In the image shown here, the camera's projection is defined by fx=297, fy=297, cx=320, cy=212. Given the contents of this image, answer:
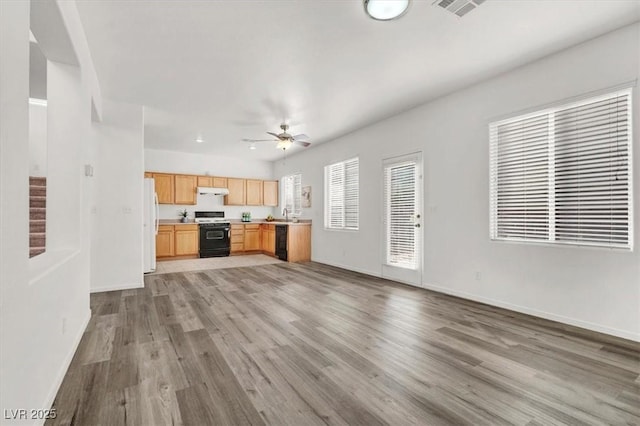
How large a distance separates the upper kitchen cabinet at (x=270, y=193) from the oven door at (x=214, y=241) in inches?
61.5

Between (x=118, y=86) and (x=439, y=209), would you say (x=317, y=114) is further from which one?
(x=118, y=86)

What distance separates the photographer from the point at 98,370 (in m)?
2.14

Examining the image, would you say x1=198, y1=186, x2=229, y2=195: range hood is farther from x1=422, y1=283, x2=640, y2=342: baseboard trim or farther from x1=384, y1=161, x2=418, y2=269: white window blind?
x1=422, y1=283, x2=640, y2=342: baseboard trim

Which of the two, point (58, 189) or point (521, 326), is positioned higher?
point (58, 189)

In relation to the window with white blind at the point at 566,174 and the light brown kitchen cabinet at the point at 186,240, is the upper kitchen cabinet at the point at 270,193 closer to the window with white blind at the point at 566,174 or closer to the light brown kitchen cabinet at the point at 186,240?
→ the light brown kitchen cabinet at the point at 186,240

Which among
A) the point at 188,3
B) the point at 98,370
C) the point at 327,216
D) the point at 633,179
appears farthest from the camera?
the point at 327,216

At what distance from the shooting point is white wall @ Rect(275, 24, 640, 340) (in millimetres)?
2738

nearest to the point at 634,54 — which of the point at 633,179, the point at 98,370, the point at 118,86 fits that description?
the point at 633,179

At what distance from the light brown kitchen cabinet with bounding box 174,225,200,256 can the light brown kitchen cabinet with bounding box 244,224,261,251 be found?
4.29 feet

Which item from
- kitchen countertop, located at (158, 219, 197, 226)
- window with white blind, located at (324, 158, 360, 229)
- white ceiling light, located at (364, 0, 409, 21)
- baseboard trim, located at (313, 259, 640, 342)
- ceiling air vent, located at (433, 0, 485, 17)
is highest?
ceiling air vent, located at (433, 0, 485, 17)

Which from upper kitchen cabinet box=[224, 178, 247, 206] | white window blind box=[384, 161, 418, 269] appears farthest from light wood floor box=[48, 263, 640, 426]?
upper kitchen cabinet box=[224, 178, 247, 206]

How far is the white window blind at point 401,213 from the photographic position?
15.6 ft

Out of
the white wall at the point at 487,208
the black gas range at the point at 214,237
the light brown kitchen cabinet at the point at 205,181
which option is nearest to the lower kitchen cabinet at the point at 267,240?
the black gas range at the point at 214,237

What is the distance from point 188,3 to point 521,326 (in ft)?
13.8
